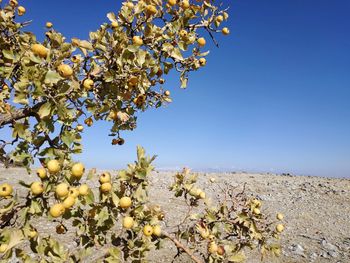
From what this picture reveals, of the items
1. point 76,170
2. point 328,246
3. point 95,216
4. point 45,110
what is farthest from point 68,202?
point 328,246

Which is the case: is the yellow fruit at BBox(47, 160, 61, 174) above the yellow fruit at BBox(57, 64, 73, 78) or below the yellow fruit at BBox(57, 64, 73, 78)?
below

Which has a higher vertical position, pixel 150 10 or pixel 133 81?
pixel 150 10

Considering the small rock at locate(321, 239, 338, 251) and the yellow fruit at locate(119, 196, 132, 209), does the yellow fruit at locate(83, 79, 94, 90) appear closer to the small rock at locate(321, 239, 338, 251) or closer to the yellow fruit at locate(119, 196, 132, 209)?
the yellow fruit at locate(119, 196, 132, 209)

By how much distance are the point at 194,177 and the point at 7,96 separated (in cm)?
208

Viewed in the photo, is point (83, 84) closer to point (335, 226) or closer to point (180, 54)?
point (180, 54)

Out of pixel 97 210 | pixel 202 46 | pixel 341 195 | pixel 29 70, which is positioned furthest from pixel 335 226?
pixel 29 70

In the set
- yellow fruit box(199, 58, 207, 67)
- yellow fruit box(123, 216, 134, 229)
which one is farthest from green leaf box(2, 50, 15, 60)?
yellow fruit box(199, 58, 207, 67)

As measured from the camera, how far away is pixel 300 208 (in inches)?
420

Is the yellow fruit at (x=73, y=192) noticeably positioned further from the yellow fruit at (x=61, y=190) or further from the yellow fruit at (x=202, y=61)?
the yellow fruit at (x=202, y=61)

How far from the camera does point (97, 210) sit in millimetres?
2383

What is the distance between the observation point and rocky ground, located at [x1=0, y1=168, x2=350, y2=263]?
7.13m

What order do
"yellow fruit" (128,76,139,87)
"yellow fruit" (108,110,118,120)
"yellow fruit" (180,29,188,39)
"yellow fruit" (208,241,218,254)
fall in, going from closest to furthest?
"yellow fruit" (128,76,139,87) → "yellow fruit" (180,29,188,39) → "yellow fruit" (108,110,118,120) → "yellow fruit" (208,241,218,254)

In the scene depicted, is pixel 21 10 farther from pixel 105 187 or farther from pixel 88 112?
pixel 105 187

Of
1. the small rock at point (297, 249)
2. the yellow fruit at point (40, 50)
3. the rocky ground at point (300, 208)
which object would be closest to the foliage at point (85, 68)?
the yellow fruit at point (40, 50)
